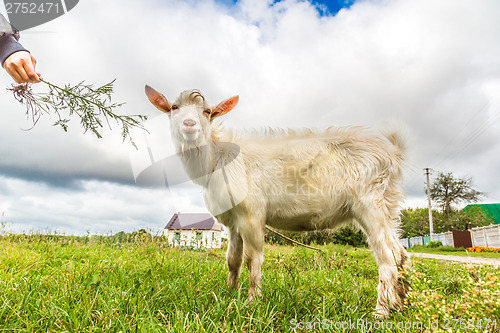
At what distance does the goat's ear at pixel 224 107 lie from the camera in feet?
10.3

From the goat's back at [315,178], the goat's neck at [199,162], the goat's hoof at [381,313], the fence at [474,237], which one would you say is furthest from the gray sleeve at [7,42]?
the fence at [474,237]

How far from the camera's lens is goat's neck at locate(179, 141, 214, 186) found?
3.11 metres

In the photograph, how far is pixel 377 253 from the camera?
3.09 m

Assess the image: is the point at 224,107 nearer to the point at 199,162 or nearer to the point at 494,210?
the point at 199,162

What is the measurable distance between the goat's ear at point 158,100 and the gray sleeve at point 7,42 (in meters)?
1.02

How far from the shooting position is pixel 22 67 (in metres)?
2.44

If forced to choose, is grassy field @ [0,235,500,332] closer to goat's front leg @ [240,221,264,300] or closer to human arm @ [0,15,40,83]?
goat's front leg @ [240,221,264,300]

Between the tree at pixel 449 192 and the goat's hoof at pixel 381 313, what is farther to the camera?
the tree at pixel 449 192

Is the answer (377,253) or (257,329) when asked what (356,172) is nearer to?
(377,253)

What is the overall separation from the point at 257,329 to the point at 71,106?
2742mm

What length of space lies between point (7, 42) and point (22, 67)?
0.93 ft

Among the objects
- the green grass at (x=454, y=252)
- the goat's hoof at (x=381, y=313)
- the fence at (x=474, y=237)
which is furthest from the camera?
the fence at (x=474, y=237)

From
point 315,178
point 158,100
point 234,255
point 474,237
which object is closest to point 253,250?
point 234,255

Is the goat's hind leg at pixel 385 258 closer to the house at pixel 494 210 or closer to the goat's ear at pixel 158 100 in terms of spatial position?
the goat's ear at pixel 158 100
